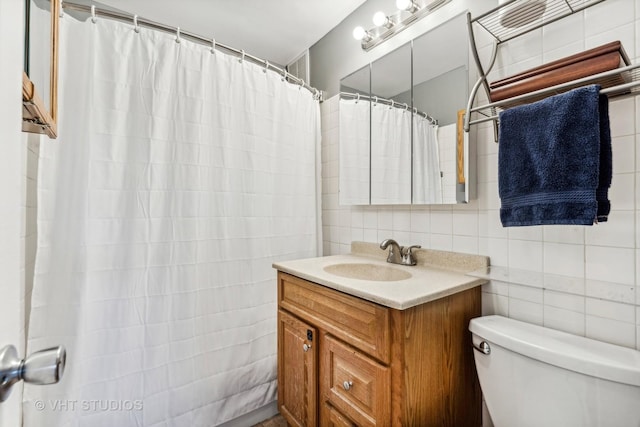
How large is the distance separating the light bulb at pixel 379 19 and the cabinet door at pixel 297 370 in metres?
1.49

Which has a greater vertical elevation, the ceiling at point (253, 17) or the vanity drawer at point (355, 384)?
the ceiling at point (253, 17)

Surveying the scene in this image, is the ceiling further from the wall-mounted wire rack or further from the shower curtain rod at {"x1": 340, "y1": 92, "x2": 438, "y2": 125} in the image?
the wall-mounted wire rack

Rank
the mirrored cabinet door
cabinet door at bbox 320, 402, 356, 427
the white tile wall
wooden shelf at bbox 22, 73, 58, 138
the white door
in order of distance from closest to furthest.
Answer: the white door < wooden shelf at bbox 22, 73, 58, 138 < the white tile wall < cabinet door at bbox 320, 402, 356, 427 < the mirrored cabinet door

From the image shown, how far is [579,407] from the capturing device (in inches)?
31.5

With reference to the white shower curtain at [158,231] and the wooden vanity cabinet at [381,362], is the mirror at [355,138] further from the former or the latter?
the wooden vanity cabinet at [381,362]

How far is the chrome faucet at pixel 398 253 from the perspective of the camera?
1451mm

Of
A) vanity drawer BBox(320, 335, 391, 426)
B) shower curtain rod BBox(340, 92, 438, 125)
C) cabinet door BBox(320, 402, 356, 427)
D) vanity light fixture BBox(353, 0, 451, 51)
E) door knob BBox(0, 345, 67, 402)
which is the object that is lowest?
cabinet door BBox(320, 402, 356, 427)

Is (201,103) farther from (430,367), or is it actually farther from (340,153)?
(430,367)

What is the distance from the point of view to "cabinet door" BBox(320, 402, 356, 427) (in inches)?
43.9

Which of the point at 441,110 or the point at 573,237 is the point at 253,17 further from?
the point at 573,237

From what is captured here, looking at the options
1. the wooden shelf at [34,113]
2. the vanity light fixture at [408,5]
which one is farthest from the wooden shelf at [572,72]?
the wooden shelf at [34,113]

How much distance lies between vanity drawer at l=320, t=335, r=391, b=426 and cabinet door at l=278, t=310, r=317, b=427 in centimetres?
7

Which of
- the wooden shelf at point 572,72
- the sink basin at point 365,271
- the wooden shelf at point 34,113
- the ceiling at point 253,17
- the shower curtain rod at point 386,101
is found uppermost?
the ceiling at point 253,17

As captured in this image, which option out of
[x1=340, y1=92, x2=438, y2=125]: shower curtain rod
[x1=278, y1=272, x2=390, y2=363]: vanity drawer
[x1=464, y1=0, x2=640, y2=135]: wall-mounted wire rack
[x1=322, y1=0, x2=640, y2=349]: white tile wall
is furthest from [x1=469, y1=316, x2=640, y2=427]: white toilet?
[x1=340, y1=92, x2=438, y2=125]: shower curtain rod
